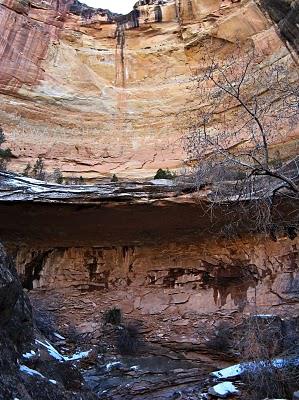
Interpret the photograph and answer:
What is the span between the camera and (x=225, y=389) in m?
6.84

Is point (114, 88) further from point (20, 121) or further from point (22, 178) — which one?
point (22, 178)

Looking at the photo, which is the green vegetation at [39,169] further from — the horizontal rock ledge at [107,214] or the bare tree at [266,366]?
the bare tree at [266,366]

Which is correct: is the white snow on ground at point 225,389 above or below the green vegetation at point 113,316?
below

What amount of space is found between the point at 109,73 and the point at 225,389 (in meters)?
18.9

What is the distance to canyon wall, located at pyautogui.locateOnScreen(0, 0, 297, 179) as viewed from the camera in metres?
20.7

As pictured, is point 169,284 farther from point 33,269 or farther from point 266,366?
point 266,366

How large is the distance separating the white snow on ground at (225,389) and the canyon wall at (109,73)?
512 inches

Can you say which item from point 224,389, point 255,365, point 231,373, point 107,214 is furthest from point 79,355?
point 255,365

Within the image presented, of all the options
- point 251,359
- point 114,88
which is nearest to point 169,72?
point 114,88

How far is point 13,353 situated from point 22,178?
20.8 feet

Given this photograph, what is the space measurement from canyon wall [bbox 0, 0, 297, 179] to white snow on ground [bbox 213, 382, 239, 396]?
13.0 meters

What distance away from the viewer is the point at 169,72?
22969 millimetres

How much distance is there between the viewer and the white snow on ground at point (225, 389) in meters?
6.73

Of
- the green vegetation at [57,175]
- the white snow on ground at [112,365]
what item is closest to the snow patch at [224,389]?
the white snow on ground at [112,365]
